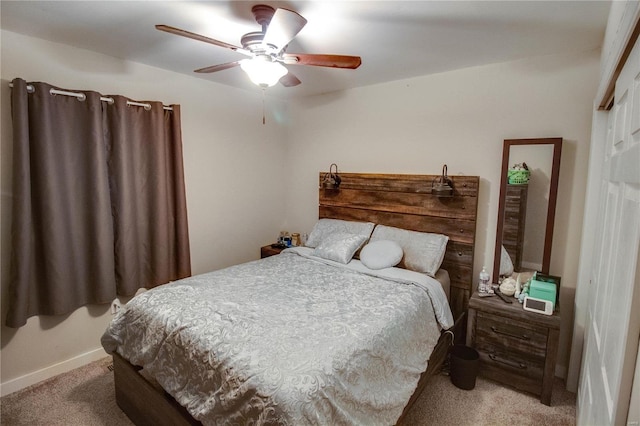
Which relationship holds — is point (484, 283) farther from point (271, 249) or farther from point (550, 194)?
point (271, 249)

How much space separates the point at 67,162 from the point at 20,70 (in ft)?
2.13

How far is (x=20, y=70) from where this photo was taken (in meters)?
2.14

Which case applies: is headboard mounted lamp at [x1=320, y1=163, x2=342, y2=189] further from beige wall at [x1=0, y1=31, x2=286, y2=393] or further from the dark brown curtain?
the dark brown curtain

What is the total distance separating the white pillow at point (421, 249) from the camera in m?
2.57

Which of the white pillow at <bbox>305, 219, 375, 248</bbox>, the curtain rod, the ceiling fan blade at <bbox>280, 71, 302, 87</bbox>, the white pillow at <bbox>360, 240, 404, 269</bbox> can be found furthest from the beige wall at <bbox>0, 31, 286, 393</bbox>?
the white pillow at <bbox>360, 240, 404, 269</bbox>

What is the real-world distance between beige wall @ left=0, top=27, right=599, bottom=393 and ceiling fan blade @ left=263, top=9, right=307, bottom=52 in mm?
1681

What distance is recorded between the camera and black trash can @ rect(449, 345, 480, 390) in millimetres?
2227

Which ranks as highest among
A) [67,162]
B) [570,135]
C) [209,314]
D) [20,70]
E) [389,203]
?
[20,70]

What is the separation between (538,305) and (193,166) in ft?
10.1

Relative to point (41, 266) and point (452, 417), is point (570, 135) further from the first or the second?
point (41, 266)

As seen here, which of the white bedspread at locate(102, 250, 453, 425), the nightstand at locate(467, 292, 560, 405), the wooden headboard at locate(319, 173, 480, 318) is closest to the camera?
the white bedspread at locate(102, 250, 453, 425)

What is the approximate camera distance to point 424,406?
2.07 metres

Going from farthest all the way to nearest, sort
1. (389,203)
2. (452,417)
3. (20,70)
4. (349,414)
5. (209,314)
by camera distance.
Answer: (389,203) → (20,70) → (452,417) → (209,314) → (349,414)

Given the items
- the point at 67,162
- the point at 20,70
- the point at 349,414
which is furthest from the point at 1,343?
the point at 349,414
